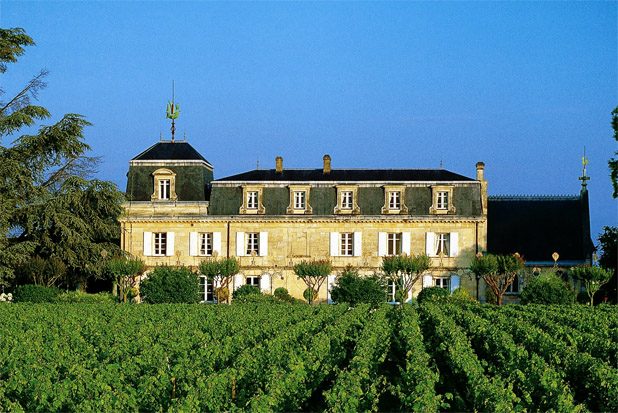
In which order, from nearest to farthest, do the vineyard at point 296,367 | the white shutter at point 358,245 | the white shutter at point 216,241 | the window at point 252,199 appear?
1. the vineyard at point 296,367
2. the white shutter at point 358,245
3. the white shutter at point 216,241
4. the window at point 252,199

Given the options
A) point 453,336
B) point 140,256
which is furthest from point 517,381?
point 140,256

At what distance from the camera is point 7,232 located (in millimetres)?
36625

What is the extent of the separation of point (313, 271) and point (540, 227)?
12797 mm

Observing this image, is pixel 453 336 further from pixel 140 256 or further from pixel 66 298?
pixel 140 256

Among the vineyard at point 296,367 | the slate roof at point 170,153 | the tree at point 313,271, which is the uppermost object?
the slate roof at point 170,153

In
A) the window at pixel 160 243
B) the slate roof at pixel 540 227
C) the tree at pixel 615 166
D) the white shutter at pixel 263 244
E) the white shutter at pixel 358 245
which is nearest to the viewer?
the tree at pixel 615 166

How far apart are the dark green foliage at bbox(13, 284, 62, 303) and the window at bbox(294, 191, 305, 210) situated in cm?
1316

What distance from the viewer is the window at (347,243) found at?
45.0 meters

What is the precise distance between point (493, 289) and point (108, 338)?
23.7 meters

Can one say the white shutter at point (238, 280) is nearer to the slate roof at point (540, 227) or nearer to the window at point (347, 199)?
the window at point (347, 199)

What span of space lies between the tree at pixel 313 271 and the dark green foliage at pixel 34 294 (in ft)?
35.3

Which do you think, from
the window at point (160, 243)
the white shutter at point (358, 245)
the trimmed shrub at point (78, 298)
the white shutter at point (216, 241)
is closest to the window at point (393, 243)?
the white shutter at point (358, 245)

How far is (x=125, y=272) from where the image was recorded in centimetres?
4009

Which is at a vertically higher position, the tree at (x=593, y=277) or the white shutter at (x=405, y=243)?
the white shutter at (x=405, y=243)
